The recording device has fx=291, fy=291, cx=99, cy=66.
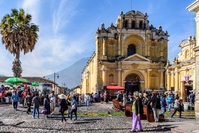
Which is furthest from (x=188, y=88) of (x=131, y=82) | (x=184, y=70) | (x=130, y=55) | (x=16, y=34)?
(x=16, y=34)

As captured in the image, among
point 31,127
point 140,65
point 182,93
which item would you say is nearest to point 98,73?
point 140,65

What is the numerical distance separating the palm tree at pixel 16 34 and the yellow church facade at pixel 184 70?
18.7 meters

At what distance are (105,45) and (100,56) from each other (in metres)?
1.83

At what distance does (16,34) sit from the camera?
110 ft

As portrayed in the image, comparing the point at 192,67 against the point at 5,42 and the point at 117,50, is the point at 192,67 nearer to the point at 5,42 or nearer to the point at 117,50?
the point at 117,50

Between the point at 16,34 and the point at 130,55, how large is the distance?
18439 millimetres

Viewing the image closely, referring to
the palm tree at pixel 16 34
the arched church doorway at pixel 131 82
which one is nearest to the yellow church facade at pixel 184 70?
the arched church doorway at pixel 131 82

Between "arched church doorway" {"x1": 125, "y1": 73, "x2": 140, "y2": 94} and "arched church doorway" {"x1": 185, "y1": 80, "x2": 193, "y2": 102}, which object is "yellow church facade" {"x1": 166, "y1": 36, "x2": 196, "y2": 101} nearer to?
"arched church doorway" {"x1": 185, "y1": 80, "x2": 193, "y2": 102}

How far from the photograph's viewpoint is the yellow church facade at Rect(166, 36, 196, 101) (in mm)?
34312

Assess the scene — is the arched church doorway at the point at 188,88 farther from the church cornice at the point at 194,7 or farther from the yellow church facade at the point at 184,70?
the church cornice at the point at 194,7

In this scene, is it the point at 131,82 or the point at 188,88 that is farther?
the point at 131,82

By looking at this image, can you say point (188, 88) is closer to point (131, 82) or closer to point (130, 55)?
point (131, 82)

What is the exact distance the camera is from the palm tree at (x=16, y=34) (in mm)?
33438

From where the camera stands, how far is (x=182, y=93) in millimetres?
36094
